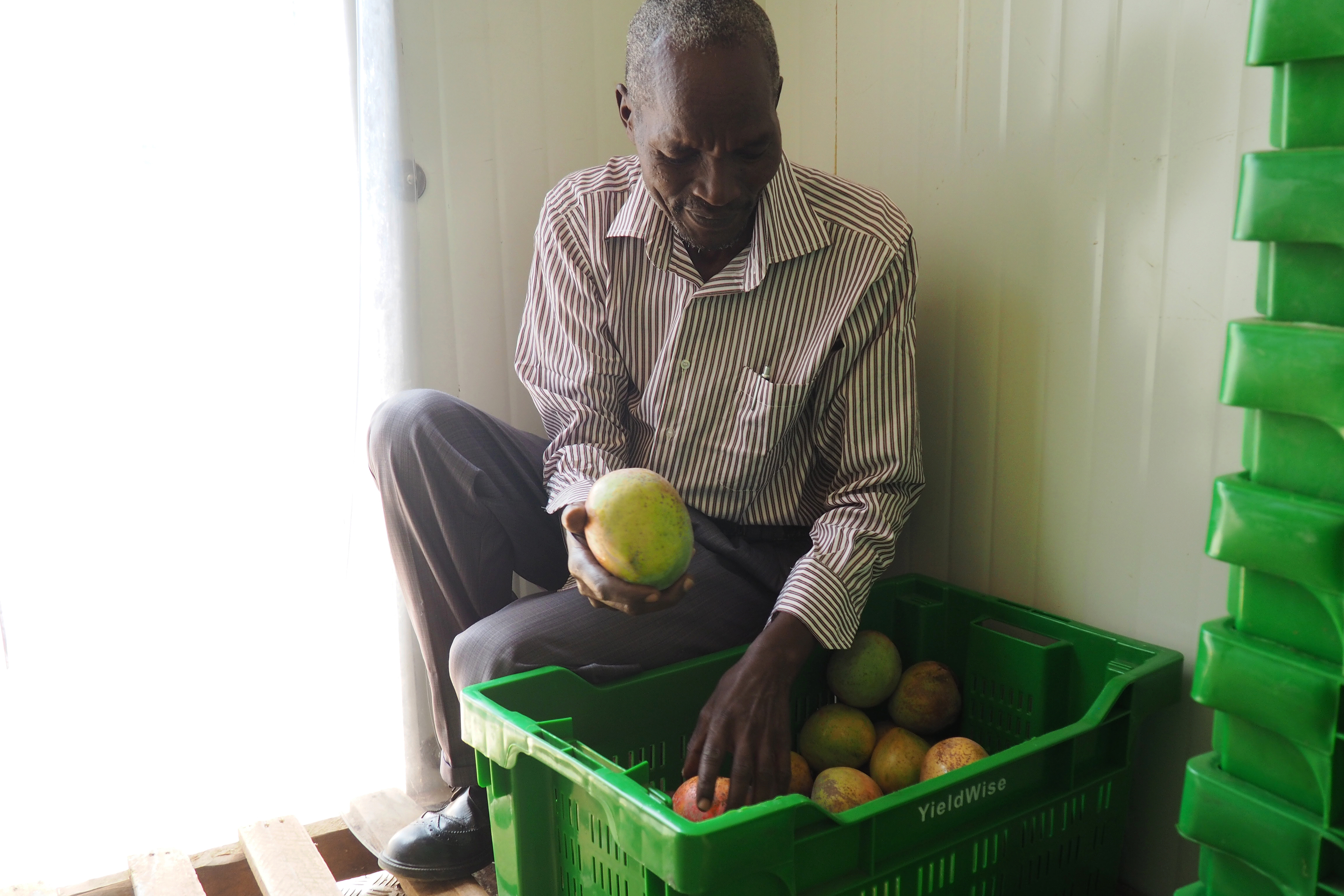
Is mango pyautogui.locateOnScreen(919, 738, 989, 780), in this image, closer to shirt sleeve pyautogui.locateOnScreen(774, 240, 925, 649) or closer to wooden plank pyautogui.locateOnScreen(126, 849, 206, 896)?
shirt sleeve pyautogui.locateOnScreen(774, 240, 925, 649)

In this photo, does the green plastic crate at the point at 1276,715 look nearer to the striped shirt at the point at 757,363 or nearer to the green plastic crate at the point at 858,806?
the green plastic crate at the point at 858,806

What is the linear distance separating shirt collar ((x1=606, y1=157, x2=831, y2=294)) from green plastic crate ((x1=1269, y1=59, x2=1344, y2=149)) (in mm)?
699

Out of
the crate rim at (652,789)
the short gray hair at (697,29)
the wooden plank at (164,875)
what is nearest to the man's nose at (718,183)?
the short gray hair at (697,29)

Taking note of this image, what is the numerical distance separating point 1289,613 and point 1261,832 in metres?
0.19

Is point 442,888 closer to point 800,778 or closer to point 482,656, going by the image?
point 482,656

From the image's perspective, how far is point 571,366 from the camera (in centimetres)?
153

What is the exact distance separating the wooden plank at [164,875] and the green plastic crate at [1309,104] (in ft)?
5.19

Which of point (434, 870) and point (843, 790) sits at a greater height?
point (843, 790)

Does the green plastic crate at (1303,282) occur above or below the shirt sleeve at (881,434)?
above

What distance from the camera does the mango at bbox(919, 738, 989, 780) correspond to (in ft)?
4.02

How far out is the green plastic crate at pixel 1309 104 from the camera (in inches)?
28.9

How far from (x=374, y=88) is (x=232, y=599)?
84 centimetres

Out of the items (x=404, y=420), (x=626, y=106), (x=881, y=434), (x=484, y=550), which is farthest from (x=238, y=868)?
(x=626, y=106)

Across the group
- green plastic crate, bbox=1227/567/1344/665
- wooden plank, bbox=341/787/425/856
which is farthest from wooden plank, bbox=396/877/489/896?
green plastic crate, bbox=1227/567/1344/665
